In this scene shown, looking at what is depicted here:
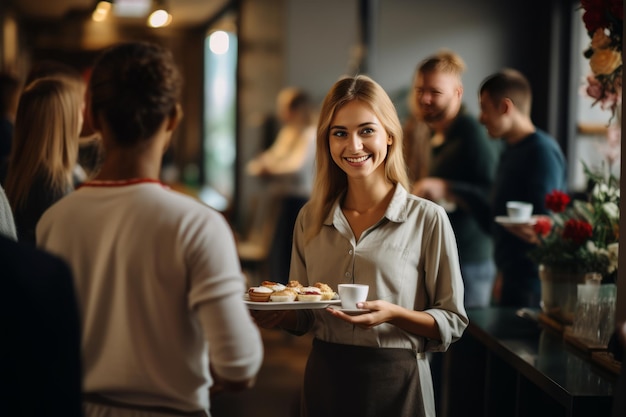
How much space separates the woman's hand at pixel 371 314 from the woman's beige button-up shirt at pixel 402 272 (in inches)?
4.7

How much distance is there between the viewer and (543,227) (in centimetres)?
300

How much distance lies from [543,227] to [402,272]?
1.09 m

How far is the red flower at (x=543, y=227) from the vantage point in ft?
9.84

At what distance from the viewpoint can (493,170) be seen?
386 cm

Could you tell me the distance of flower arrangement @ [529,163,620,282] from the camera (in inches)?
107

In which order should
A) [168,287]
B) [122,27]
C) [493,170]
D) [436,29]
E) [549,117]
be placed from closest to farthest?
[168,287] → [493,170] → [549,117] → [436,29] → [122,27]

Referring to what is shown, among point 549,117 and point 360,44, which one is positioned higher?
point 360,44

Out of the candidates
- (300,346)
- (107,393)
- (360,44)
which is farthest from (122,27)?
(107,393)

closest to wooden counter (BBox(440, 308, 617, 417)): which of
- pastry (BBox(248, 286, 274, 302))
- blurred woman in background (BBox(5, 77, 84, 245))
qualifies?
pastry (BBox(248, 286, 274, 302))

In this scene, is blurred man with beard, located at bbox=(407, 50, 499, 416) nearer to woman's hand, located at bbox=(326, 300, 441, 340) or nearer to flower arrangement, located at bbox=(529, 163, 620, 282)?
flower arrangement, located at bbox=(529, 163, 620, 282)

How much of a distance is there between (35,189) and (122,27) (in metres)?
11.4

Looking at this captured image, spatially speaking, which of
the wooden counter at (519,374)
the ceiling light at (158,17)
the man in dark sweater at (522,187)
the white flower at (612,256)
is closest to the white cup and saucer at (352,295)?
the wooden counter at (519,374)

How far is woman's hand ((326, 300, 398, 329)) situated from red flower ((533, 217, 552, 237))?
47.1 inches

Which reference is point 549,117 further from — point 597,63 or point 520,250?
point 597,63
